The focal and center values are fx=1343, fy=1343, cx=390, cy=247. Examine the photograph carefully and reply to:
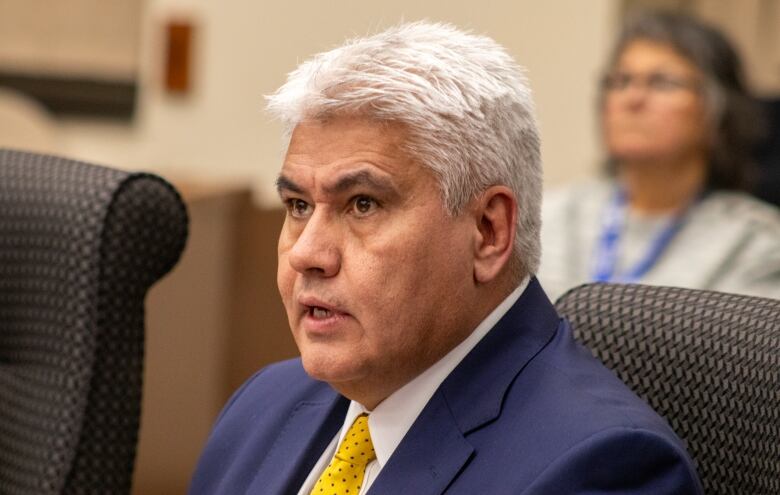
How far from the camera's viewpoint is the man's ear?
1527 millimetres

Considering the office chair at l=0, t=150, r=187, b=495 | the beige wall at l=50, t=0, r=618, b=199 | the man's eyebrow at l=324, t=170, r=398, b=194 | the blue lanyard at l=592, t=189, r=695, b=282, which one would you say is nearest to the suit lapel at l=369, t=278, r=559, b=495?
the man's eyebrow at l=324, t=170, r=398, b=194

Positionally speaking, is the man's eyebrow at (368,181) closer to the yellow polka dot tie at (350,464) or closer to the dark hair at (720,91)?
the yellow polka dot tie at (350,464)

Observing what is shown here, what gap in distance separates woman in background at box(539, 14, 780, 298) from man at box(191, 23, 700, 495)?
1811 millimetres

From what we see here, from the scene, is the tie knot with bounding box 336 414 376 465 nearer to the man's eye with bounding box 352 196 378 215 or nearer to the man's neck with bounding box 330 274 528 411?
the man's neck with bounding box 330 274 528 411

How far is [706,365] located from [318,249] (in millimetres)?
464

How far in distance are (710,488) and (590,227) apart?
196 cm

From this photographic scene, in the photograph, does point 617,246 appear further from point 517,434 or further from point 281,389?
point 517,434

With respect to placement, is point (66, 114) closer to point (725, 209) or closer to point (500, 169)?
point (725, 209)

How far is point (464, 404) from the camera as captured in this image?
1.52 meters

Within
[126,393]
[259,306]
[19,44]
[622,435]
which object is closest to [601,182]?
[259,306]

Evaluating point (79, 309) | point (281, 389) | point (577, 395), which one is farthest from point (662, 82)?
point (577, 395)

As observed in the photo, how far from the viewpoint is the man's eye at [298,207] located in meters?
1.59

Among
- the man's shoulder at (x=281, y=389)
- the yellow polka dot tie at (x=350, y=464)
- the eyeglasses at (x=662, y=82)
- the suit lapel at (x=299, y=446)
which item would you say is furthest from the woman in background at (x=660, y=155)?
the yellow polka dot tie at (x=350, y=464)

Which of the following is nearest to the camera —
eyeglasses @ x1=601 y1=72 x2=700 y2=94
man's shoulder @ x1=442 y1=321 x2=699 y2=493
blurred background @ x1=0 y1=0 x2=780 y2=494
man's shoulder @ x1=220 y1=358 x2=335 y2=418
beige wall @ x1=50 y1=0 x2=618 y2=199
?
man's shoulder @ x1=442 y1=321 x2=699 y2=493
